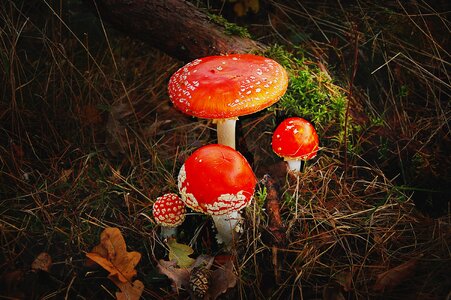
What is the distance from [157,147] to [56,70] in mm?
1019

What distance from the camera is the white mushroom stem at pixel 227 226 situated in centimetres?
207

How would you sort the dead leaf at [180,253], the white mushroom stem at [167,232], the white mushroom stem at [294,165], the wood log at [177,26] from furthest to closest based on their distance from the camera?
the wood log at [177,26] < the white mushroom stem at [294,165] < the white mushroom stem at [167,232] < the dead leaf at [180,253]

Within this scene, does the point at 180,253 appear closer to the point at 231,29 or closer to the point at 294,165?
the point at 294,165

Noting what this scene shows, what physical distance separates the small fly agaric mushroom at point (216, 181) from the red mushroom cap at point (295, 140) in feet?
A: 1.75

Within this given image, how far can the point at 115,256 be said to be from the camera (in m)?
1.94

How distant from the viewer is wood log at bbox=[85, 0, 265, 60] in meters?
2.75

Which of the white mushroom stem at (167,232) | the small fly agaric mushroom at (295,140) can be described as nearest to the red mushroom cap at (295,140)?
the small fly agaric mushroom at (295,140)

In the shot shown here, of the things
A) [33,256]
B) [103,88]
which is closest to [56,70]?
[103,88]

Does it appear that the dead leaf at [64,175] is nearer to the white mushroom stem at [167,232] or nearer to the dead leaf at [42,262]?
the dead leaf at [42,262]

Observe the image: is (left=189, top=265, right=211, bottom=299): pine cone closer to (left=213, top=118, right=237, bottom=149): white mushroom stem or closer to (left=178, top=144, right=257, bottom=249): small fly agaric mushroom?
(left=178, top=144, right=257, bottom=249): small fly agaric mushroom

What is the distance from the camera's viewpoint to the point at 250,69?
2.16 meters

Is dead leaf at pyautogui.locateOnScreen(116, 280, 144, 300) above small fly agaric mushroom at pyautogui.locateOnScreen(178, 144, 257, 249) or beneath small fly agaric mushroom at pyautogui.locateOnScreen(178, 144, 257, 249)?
beneath

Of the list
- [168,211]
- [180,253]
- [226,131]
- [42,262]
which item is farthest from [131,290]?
[226,131]

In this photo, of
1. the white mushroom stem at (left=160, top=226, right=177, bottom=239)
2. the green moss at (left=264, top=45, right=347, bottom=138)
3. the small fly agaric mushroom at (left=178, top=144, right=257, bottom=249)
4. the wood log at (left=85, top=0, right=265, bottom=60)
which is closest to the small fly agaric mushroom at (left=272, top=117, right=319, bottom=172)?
the green moss at (left=264, top=45, right=347, bottom=138)
